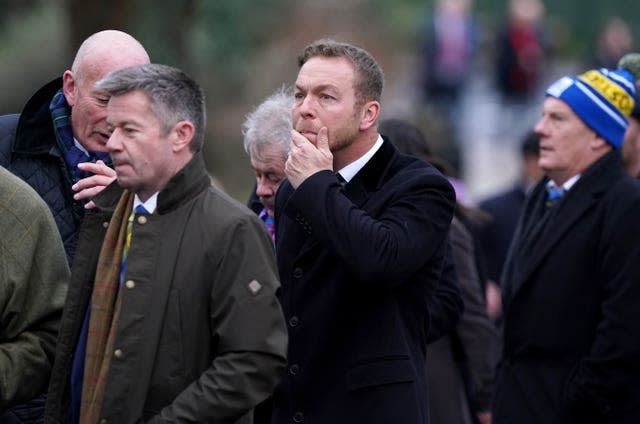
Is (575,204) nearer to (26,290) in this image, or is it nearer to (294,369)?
(294,369)

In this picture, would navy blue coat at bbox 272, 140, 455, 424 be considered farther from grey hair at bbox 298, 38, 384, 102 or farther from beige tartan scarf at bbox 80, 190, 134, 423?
beige tartan scarf at bbox 80, 190, 134, 423

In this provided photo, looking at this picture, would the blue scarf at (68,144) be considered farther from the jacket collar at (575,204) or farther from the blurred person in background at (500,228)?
the blurred person in background at (500,228)

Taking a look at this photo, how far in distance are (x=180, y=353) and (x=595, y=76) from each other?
3.29m

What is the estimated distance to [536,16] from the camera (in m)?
21.9

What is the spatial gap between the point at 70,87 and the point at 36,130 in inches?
8.9

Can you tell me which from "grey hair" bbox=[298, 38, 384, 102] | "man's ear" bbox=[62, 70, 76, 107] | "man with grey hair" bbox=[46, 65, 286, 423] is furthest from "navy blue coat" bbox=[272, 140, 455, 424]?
"man's ear" bbox=[62, 70, 76, 107]

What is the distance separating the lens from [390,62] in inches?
917

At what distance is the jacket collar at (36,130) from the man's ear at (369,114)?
4.33 feet

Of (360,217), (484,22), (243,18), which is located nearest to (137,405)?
(360,217)

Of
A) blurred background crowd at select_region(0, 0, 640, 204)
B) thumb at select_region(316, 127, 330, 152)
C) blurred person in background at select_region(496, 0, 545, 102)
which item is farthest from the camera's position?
blurred person in background at select_region(496, 0, 545, 102)

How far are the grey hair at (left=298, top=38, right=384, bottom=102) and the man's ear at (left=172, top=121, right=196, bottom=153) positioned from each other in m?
0.80

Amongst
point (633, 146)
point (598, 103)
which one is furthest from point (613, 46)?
point (598, 103)

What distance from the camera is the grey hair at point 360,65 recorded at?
5.38m

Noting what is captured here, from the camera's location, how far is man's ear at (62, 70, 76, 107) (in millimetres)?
5867
